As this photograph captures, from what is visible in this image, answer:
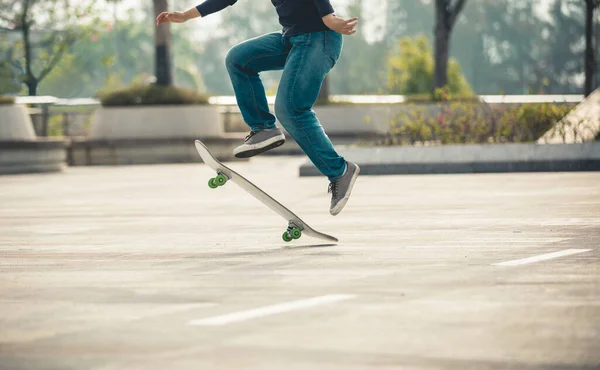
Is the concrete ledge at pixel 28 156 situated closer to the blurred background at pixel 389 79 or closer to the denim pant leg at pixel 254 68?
the blurred background at pixel 389 79

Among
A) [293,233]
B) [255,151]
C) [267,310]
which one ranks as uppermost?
[267,310]

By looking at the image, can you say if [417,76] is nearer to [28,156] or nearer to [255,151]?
[28,156]

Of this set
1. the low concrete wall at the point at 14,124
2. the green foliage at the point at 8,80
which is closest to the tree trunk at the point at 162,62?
the green foliage at the point at 8,80

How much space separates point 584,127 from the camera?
22.3m

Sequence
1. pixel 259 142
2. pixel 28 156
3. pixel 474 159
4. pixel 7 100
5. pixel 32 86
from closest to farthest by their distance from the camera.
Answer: pixel 259 142
pixel 474 159
pixel 28 156
pixel 7 100
pixel 32 86

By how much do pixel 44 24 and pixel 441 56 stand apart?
545 inches

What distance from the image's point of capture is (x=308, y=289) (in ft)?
23.0

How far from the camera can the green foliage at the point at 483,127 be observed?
76.3 feet

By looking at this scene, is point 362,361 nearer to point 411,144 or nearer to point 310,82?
point 310,82

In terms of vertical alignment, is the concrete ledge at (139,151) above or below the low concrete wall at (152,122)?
below

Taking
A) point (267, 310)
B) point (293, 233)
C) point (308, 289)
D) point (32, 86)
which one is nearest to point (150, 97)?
point (32, 86)

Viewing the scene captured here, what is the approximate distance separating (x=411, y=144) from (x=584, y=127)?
3002 millimetres

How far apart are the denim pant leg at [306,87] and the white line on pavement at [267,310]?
282 cm

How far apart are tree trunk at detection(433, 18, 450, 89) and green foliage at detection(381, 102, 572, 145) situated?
16651 mm
